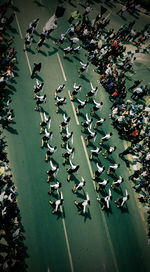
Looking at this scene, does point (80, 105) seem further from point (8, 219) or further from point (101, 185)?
point (8, 219)

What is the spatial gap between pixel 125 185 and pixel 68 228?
237 inches

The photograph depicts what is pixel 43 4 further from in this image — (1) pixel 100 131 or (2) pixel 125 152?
(2) pixel 125 152

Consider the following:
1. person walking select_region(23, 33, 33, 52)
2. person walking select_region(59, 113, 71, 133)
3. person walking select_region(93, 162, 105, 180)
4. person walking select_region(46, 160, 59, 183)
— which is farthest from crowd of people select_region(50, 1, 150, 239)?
person walking select_region(23, 33, 33, 52)

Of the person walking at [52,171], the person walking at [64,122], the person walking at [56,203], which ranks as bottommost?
the person walking at [56,203]

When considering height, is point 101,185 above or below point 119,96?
below

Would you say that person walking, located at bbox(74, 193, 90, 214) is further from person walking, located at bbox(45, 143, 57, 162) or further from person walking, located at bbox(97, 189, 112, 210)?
person walking, located at bbox(45, 143, 57, 162)

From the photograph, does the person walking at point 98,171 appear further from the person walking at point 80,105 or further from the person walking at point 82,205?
the person walking at point 80,105

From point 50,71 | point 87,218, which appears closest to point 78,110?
point 50,71

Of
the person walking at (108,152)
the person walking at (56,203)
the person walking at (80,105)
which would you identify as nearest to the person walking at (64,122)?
the person walking at (80,105)

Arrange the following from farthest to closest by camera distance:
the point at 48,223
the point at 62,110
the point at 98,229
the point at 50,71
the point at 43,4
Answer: the point at 43,4, the point at 50,71, the point at 62,110, the point at 98,229, the point at 48,223

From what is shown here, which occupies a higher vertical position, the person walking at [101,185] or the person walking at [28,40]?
the person walking at [28,40]

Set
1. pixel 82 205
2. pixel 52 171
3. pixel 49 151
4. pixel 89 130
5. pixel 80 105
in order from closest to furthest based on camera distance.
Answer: pixel 82 205, pixel 52 171, pixel 49 151, pixel 89 130, pixel 80 105

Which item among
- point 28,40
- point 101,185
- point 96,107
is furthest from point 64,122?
point 28,40

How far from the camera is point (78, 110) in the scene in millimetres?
20281
